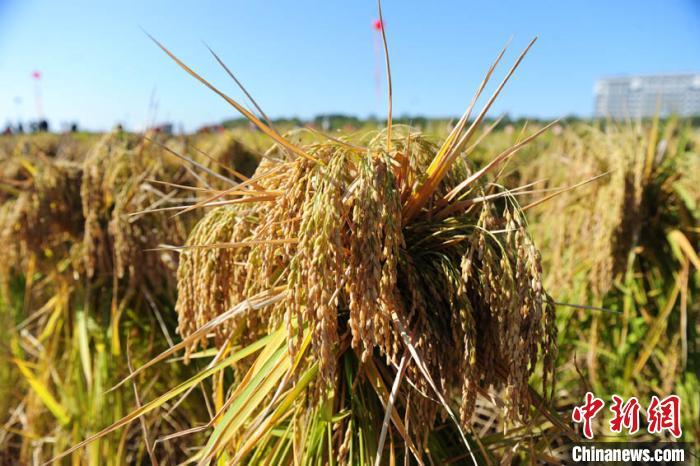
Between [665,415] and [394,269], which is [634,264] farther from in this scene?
[394,269]

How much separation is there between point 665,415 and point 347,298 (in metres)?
2.00

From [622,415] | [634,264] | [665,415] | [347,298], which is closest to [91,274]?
[347,298]

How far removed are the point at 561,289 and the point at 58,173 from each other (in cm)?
285

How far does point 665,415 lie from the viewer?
2359mm

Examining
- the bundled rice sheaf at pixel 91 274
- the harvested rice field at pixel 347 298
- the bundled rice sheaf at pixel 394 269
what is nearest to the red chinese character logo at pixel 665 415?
the harvested rice field at pixel 347 298

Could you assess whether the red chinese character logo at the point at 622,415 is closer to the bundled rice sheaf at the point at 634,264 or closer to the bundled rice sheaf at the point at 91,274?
the bundled rice sheaf at the point at 634,264

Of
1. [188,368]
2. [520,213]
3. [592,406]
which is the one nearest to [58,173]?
[188,368]

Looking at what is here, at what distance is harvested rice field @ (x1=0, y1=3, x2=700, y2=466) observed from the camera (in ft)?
3.43

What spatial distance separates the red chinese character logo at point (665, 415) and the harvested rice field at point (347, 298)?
5 cm

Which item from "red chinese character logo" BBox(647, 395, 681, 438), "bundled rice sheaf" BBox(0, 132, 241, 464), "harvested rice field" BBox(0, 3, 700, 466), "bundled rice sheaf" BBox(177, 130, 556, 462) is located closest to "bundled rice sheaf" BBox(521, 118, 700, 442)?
"harvested rice field" BBox(0, 3, 700, 466)

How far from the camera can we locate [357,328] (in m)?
1.02

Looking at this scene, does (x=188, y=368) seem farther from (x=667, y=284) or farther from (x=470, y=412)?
(x=667, y=284)

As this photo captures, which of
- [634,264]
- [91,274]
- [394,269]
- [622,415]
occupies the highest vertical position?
[394,269]

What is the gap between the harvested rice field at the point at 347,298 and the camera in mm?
1047
